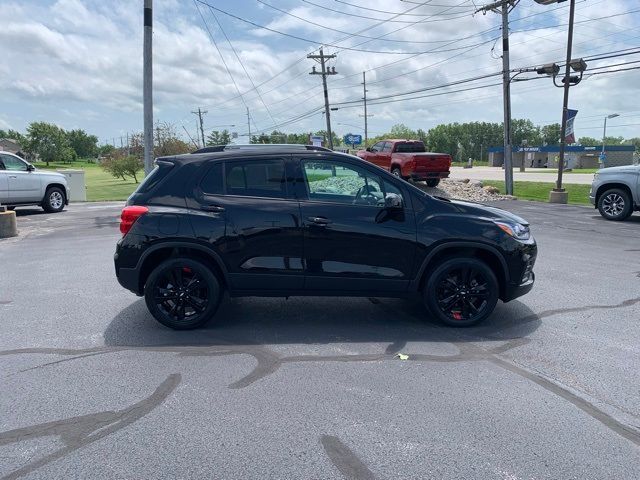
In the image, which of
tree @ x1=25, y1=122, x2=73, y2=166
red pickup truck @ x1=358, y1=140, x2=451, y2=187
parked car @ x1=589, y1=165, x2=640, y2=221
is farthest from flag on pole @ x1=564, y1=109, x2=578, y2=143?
tree @ x1=25, y1=122, x2=73, y2=166

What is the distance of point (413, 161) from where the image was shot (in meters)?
19.2

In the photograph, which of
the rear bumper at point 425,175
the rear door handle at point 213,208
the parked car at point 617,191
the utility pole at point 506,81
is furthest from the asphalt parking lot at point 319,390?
the utility pole at point 506,81

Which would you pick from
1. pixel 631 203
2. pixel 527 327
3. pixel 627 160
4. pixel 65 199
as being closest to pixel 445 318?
pixel 527 327

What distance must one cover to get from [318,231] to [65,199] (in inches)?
558

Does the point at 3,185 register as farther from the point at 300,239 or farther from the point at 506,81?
the point at 506,81

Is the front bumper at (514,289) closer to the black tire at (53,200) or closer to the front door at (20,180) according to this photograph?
the front door at (20,180)

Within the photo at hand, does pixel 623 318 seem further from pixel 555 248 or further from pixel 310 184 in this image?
pixel 555 248

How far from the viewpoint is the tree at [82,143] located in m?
141

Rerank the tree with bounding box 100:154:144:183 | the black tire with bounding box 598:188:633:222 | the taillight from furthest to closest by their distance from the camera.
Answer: the tree with bounding box 100:154:144:183
the black tire with bounding box 598:188:633:222
the taillight

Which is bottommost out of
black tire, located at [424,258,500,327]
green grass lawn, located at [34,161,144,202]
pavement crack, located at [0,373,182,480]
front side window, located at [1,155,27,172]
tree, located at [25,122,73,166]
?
pavement crack, located at [0,373,182,480]

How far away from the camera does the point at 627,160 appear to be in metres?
73.1

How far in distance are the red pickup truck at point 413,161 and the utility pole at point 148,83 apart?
8766mm

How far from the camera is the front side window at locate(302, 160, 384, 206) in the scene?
17.1 feet

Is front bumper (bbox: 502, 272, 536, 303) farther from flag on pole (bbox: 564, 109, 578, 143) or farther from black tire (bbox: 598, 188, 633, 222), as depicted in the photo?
flag on pole (bbox: 564, 109, 578, 143)
